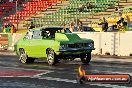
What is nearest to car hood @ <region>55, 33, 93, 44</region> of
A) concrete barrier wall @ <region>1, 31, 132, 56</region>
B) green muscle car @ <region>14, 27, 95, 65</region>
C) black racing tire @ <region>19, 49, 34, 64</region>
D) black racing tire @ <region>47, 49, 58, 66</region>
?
green muscle car @ <region>14, 27, 95, 65</region>

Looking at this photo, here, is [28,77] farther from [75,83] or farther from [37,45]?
[37,45]

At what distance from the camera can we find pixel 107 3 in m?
42.9

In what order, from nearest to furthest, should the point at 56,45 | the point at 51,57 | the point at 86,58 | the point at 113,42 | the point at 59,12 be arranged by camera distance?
the point at 56,45 → the point at 51,57 → the point at 86,58 → the point at 113,42 → the point at 59,12

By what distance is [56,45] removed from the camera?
59.7 feet

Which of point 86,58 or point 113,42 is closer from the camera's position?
point 86,58

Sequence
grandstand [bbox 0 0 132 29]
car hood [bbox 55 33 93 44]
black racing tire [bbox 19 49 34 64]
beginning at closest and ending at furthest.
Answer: car hood [bbox 55 33 93 44], black racing tire [bbox 19 49 34 64], grandstand [bbox 0 0 132 29]

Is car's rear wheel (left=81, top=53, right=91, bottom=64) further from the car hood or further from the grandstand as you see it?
the grandstand

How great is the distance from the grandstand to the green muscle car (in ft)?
55.5

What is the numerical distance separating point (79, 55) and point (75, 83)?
7167 mm

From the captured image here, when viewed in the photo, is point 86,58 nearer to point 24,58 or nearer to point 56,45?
point 56,45

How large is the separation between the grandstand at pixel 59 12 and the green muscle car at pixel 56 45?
16922 mm

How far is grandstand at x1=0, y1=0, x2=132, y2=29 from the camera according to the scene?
135 feet

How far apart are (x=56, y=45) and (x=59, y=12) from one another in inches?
1087

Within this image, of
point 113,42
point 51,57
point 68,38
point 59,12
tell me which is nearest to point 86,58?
point 68,38
